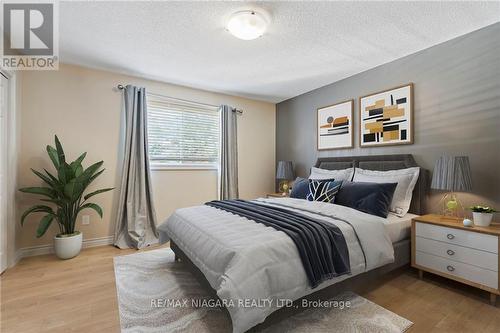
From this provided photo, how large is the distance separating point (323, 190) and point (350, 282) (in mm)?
1194

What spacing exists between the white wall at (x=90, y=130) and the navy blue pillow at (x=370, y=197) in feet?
7.61

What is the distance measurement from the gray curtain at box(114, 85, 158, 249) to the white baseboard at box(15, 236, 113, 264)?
224 mm

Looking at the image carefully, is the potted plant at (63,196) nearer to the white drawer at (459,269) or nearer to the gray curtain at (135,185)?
the gray curtain at (135,185)

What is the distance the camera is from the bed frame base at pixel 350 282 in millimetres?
1486

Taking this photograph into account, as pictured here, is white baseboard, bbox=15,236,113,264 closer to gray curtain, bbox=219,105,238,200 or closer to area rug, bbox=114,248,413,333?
area rug, bbox=114,248,413,333

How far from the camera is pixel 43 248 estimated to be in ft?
9.50

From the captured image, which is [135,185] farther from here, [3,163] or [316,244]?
[316,244]

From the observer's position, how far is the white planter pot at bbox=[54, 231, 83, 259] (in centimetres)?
270

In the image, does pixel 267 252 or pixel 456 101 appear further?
pixel 456 101

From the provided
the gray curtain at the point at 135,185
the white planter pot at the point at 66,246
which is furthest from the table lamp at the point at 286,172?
the white planter pot at the point at 66,246

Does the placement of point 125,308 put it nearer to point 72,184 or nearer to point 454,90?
point 72,184

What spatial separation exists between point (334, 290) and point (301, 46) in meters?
2.40

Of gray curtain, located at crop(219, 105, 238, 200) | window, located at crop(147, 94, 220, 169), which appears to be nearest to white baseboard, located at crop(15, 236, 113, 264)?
window, located at crop(147, 94, 220, 169)

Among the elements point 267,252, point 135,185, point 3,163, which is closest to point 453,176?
point 267,252
